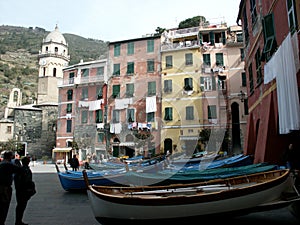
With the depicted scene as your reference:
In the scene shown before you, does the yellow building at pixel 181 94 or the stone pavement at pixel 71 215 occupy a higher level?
the yellow building at pixel 181 94

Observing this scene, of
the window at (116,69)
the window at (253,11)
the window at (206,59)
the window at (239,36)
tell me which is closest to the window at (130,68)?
the window at (116,69)

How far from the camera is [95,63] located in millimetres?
29219

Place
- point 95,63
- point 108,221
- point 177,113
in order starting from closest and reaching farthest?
1. point 108,221
2. point 177,113
3. point 95,63

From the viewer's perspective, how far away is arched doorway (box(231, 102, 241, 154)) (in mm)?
23391

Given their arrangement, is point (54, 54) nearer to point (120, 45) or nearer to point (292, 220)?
point (120, 45)

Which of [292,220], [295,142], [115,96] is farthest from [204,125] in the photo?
[292,220]

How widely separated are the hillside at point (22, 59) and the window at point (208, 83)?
16935 millimetres

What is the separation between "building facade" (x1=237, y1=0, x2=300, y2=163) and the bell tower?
35.8 meters

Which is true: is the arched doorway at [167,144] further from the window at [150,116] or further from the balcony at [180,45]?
the balcony at [180,45]

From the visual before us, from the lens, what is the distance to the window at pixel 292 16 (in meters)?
7.15

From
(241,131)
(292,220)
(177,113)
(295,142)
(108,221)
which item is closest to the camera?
(108,221)

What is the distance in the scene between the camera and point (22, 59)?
90438 mm

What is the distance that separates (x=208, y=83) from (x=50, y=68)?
29597 mm

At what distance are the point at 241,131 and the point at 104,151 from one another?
1317 cm
